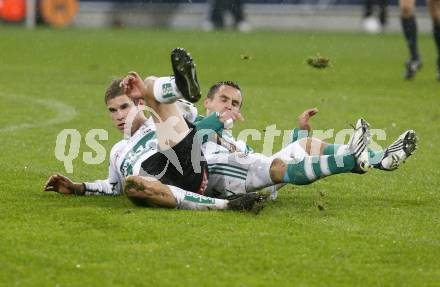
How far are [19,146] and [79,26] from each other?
19.8m

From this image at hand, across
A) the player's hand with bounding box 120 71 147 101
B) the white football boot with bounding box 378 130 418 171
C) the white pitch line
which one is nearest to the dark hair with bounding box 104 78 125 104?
the player's hand with bounding box 120 71 147 101

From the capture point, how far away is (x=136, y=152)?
24.8 feet

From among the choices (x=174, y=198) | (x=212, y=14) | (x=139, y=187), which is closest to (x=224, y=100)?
(x=174, y=198)

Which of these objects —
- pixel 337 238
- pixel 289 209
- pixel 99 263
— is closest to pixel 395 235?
pixel 337 238

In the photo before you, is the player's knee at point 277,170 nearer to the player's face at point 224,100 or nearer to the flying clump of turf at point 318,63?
the player's face at point 224,100

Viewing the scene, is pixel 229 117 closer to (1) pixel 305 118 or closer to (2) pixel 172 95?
(2) pixel 172 95

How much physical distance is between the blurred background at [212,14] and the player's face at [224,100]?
2074cm

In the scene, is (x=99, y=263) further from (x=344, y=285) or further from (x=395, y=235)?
(x=395, y=235)

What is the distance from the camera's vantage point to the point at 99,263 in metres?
5.75

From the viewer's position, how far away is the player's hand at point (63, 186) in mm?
7645

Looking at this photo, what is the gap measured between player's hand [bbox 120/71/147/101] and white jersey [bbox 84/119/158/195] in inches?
16.5

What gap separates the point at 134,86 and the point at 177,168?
63cm

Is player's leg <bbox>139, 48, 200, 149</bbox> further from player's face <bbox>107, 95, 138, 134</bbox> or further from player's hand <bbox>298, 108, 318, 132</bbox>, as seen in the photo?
player's hand <bbox>298, 108, 318, 132</bbox>

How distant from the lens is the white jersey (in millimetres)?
7465
